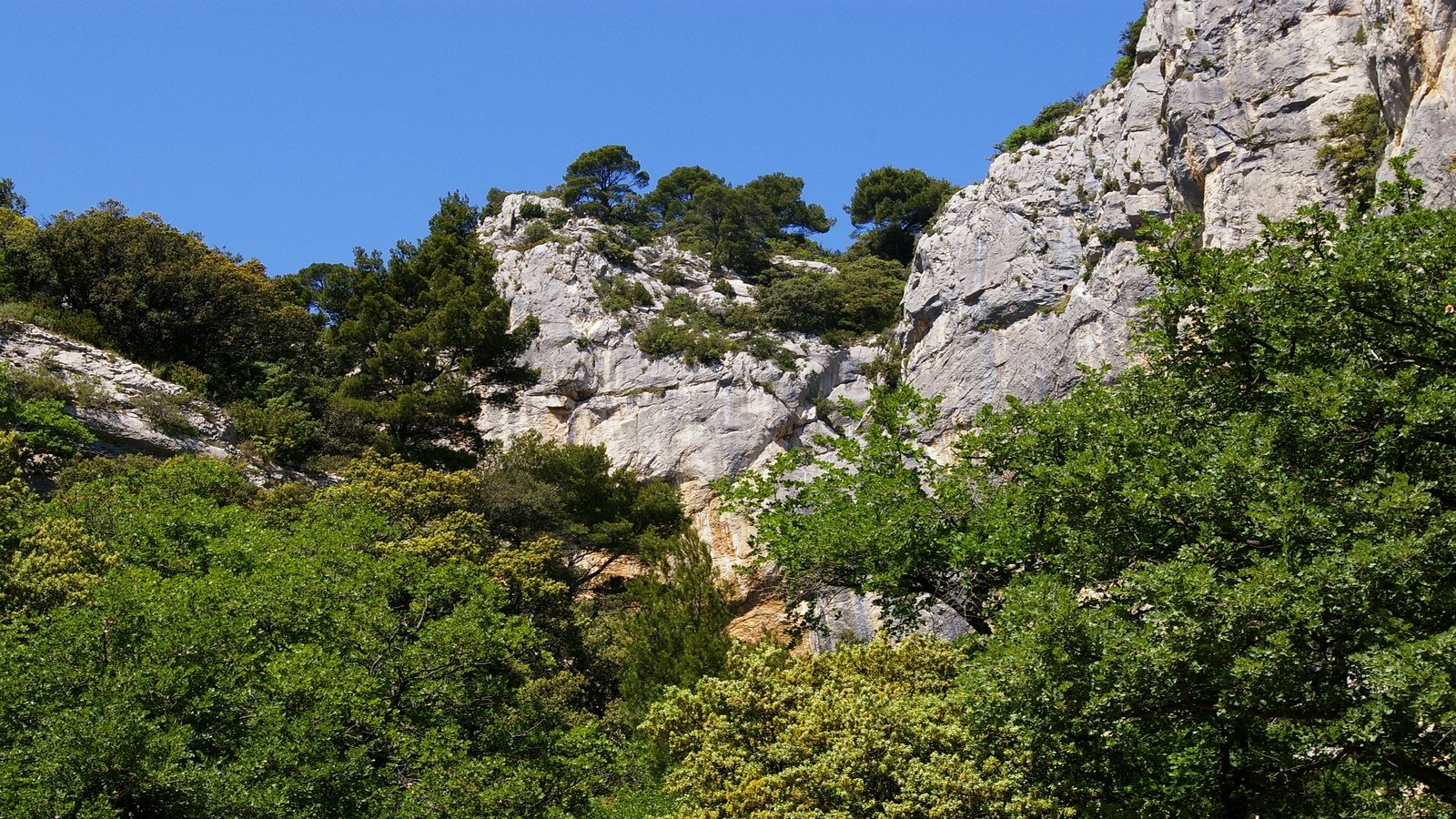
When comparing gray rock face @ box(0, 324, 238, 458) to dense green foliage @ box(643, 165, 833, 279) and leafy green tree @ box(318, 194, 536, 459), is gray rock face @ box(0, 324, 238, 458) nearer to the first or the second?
leafy green tree @ box(318, 194, 536, 459)

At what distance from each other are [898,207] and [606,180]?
16.2 meters

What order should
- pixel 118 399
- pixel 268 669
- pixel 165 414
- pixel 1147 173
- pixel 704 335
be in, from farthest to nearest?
pixel 704 335
pixel 1147 173
pixel 118 399
pixel 165 414
pixel 268 669

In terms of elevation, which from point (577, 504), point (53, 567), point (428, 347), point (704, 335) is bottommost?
point (53, 567)

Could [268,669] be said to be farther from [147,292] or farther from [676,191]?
[676,191]

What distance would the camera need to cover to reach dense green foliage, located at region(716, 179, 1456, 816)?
948 centimetres

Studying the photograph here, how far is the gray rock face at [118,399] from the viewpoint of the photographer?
1123 inches

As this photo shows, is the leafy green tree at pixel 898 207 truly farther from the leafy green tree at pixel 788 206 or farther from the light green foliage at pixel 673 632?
the light green foliage at pixel 673 632

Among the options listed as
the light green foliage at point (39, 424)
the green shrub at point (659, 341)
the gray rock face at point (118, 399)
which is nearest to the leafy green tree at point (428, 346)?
the gray rock face at point (118, 399)

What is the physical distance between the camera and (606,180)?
6297 centimetres

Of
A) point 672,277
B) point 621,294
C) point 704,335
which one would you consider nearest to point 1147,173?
point 704,335

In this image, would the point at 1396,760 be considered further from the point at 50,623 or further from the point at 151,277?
the point at 151,277

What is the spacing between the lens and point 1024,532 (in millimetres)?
13102

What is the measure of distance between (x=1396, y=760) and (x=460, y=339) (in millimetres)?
27680

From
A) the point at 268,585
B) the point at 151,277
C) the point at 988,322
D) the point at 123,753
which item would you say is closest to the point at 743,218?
the point at 988,322
